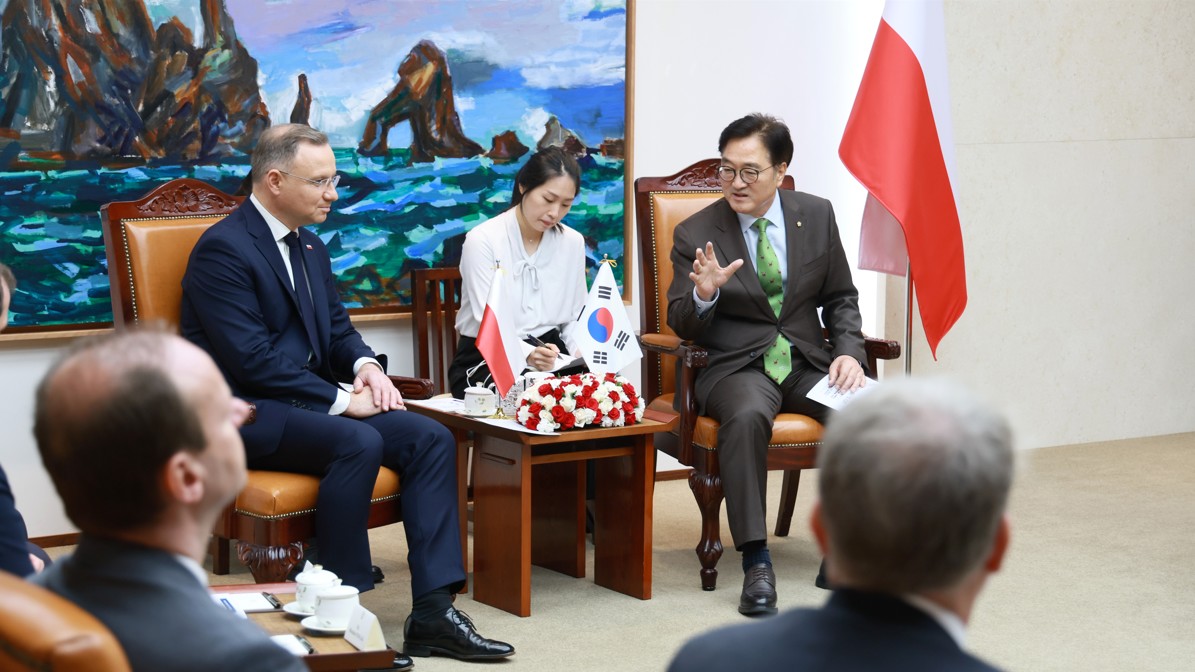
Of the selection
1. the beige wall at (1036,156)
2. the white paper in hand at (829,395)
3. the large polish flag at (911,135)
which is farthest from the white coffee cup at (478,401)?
the large polish flag at (911,135)

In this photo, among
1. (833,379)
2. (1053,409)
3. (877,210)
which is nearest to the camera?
(833,379)

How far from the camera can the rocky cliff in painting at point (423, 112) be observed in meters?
5.08

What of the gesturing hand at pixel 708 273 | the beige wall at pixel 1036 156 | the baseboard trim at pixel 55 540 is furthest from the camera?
the beige wall at pixel 1036 156

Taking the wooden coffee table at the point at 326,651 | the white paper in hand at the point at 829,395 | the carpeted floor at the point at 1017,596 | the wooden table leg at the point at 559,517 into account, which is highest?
the white paper in hand at the point at 829,395

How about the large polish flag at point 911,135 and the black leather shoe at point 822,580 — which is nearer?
the black leather shoe at point 822,580

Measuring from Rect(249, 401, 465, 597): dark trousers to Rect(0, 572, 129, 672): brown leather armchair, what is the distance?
2.32 m

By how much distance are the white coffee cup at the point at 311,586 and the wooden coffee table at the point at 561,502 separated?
4.31 feet

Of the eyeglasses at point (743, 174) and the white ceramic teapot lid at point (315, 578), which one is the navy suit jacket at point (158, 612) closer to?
the white ceramic teapot lid at point (315, 578)

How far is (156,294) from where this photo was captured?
401 cm

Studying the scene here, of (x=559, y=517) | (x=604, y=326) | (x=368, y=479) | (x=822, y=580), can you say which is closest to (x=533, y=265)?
(x=604, y=326)

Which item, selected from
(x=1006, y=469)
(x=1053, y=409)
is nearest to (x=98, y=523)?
(x=1006, y=469)

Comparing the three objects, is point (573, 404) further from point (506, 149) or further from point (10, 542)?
point (10, 542)

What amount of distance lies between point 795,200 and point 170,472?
3.60m

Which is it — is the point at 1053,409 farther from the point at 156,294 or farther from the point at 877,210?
the point at 156,294
